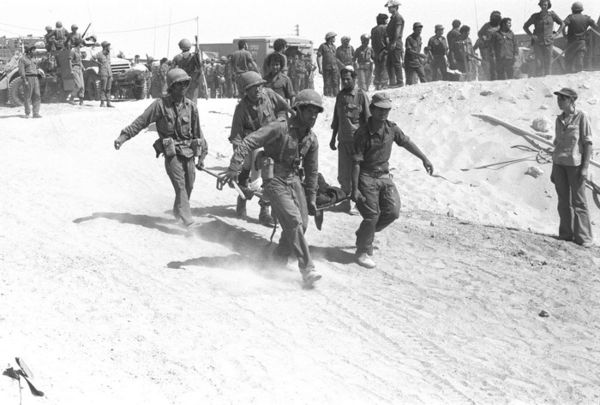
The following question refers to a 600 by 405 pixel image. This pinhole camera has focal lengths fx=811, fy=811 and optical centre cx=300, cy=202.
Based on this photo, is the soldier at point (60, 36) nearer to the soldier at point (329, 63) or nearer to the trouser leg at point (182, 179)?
the soldier at point (329, 63)

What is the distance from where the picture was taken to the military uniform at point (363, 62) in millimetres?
20953


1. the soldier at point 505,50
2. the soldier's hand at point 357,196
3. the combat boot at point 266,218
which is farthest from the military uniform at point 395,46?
the soldier's hand at point 357,196

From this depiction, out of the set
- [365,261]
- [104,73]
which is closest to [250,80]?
[365,261]

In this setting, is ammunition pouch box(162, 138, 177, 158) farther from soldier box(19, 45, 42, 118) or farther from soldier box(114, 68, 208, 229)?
soldier box(19, 45, 42, 118)

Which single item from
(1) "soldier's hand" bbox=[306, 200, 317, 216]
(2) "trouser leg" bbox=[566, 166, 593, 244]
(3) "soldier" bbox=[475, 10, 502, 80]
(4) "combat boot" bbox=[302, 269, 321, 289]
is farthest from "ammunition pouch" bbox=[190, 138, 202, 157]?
(3) "soldier" bbox=[475, 10, 502, 80]

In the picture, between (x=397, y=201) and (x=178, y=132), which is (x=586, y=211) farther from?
(x=178, y=132)

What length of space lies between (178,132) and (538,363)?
5157 mm

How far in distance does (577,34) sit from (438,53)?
11.9 feet

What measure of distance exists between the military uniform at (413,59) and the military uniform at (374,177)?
9.90 metres

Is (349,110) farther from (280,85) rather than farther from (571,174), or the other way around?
(571,174)

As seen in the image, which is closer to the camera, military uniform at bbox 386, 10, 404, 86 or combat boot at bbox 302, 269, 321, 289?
combat boot at bbox 302, 269, 321, 289

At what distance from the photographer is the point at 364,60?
21094 millimetres

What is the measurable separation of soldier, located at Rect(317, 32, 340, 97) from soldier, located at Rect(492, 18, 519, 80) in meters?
3.93

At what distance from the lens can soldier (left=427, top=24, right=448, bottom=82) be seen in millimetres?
19953
